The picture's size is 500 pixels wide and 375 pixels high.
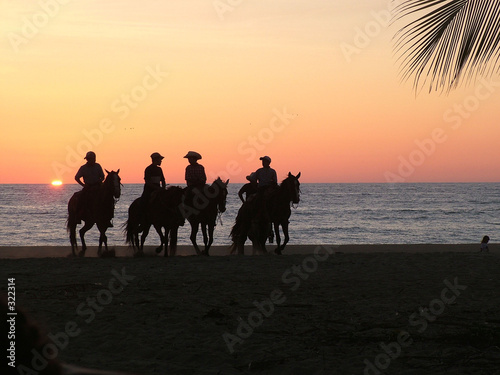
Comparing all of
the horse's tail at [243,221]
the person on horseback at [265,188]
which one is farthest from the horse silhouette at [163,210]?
the person on horseback at [265,188]

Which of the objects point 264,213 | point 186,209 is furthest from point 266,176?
point 186,209

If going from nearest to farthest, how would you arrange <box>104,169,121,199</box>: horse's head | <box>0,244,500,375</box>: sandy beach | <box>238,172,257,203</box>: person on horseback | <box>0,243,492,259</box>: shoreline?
<box>0,244,500,375</box>: sandy beach, <box>104,169,121,199</box>: horse's head, <box>238,172,257,203</box>: person on horseback, <box>0,243,492,259</box>: shoreline

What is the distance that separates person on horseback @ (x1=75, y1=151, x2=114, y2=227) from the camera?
15914 millimetres

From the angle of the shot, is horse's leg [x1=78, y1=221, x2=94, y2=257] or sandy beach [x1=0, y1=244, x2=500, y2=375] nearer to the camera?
sandy beach [x1=0, y1=244, x2=500, y2=375]

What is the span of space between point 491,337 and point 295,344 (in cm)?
218

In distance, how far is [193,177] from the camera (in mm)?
15703

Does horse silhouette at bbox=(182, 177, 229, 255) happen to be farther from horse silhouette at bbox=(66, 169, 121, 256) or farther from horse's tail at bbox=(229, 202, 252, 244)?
horse silhouette at bbox=(66, 169, 121, 256)

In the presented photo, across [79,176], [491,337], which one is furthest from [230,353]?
[79,176]

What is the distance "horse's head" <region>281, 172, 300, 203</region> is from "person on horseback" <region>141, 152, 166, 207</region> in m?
3.04

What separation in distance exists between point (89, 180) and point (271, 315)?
8.94 m

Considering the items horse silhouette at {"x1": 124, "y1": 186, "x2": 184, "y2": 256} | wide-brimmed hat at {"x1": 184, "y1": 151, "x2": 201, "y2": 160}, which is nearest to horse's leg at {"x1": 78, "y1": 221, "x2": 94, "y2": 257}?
horse silhouette at {"x1": 124, "y1": 186, "x2": 184, "y2": 256}

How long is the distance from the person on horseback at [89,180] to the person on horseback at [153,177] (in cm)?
94

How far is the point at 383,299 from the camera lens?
926 centimetres

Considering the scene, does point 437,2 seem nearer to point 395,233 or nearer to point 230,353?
point 230,353
